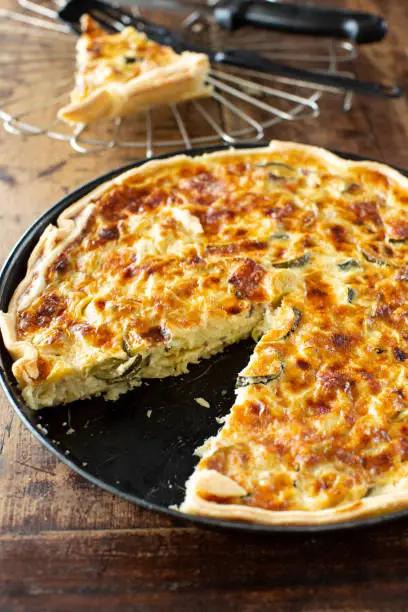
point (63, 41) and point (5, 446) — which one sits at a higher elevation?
point (63, 41)

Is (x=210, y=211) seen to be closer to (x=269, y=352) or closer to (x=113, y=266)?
(x=113, y=266)

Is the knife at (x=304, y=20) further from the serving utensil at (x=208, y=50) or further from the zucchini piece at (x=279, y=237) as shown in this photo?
the zucchini piece at (x=279, y=237)

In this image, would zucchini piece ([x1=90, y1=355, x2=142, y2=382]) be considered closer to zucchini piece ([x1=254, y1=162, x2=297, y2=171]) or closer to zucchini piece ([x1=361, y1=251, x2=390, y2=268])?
zucchini piece ([x1=361, y1=251, x2=390, y2=268])

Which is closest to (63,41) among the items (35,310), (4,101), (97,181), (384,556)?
(4,101)

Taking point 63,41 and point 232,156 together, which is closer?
point 232,156

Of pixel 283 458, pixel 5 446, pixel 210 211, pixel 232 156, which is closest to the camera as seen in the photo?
pixel 283 458

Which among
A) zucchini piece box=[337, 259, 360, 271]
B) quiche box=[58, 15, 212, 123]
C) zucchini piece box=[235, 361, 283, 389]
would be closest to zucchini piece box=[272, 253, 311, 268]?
zucchini piece box=[337, 259, 360, 271]
